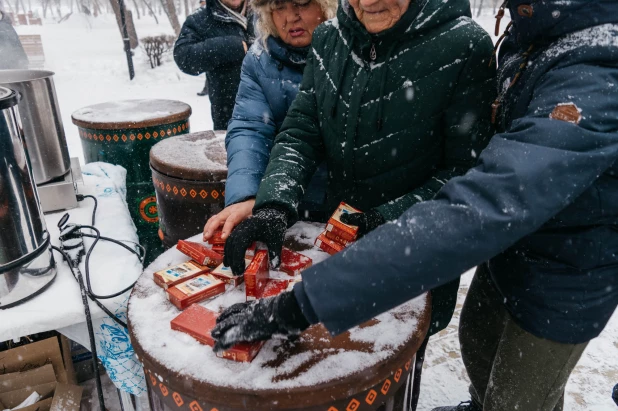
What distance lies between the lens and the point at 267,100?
6.75 feet

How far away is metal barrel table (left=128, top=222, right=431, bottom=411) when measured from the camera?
995mm

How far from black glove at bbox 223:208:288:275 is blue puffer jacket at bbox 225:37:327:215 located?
1.68 feet

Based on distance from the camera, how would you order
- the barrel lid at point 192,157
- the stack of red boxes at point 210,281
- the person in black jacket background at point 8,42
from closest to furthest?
the stack of red boxes at point 210,281
the barrel lid at point 192,157
the person in black jacket background at point 8,42

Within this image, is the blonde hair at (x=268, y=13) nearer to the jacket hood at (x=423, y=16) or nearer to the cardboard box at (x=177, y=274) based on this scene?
the jacket hood at (x=423, y=16)

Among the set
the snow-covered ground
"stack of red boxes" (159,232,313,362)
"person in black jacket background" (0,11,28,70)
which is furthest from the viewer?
"person in black jacket background" (0,11,28,70)

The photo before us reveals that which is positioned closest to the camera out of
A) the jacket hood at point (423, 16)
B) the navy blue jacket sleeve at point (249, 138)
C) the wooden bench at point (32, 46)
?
the jacket hood at point (423, 16)

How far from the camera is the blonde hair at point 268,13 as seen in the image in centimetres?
188

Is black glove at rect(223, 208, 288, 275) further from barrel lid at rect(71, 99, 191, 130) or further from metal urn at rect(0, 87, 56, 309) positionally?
barrel lid at rect(71, 99, 191, 130)

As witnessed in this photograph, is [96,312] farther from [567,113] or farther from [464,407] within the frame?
[464,407]

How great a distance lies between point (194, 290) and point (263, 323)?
0.34m

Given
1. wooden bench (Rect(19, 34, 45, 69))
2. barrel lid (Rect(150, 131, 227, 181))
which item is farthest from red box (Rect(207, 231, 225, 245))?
wooden bench (Rect(19, 34, 45, 69))

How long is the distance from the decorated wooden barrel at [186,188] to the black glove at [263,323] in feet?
4.33

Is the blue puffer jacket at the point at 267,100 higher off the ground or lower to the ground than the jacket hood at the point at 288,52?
lower

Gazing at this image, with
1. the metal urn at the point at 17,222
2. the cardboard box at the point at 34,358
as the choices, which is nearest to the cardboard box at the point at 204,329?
the metal urn at the point at 17,222
